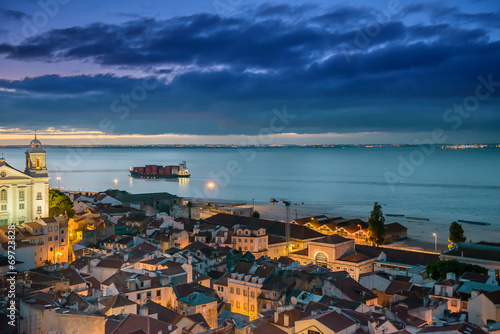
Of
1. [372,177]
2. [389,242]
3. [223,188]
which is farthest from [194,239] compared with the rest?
[372,177]

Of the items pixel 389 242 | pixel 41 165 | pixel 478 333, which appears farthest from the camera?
pixel 389 242

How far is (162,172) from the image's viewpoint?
118750mm

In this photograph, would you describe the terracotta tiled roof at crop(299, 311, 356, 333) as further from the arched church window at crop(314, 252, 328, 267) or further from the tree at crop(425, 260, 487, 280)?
the arched church window at crop(314, 252, 328, 267)

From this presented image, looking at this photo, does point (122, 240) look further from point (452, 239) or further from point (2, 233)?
point (452, 239)

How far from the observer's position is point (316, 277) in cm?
2005

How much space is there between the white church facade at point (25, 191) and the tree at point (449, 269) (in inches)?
885

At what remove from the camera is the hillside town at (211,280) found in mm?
12789

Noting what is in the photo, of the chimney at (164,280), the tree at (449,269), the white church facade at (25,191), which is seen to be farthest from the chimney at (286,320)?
the white church facade at (25,191)

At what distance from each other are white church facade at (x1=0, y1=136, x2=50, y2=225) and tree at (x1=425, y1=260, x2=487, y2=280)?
22473mm

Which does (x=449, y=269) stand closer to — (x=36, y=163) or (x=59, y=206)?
(x=36, y=163)

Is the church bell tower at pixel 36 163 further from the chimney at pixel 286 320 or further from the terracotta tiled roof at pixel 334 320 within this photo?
the terracotta tiled roof at pixel 334 320

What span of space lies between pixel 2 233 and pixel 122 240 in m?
6.59

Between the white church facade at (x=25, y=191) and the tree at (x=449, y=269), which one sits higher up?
the white church facade at (x=25, y=191)

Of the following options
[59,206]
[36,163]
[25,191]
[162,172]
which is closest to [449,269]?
[25,191]
